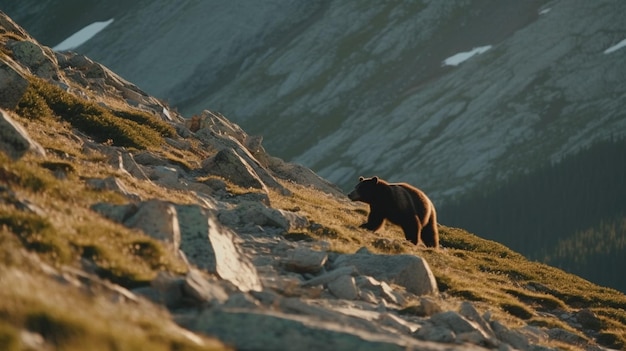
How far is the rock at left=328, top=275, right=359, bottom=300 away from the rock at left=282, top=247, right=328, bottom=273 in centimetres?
159

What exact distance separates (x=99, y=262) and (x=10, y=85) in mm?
16463

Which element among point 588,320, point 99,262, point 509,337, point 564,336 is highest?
point 99,262

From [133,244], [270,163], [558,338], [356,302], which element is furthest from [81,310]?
[270,163]

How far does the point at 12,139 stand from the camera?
18719 millimetres

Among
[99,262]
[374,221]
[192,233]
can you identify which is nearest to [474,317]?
[192,233]

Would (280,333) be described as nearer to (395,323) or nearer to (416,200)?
(395,323)

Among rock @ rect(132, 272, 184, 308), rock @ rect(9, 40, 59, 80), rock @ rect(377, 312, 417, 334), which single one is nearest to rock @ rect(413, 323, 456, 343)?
rock @ rect(377, 312, 417, 334)

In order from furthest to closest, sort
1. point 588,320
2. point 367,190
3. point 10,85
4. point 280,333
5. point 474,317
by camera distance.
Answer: point 367,190 < point 588,320 < point 10,85 < point 474,317 < point 280,333

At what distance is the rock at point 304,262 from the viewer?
63.0 feet

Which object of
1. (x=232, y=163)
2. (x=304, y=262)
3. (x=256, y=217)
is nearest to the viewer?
(x=304, y=262)

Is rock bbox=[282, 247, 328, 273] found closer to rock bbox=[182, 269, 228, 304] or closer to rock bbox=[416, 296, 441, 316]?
rock bbox=[416, 296, 441, 316]

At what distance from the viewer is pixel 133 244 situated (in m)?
14.1

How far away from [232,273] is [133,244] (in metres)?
2.10

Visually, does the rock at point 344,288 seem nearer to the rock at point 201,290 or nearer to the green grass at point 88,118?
the rock at point 201,290
